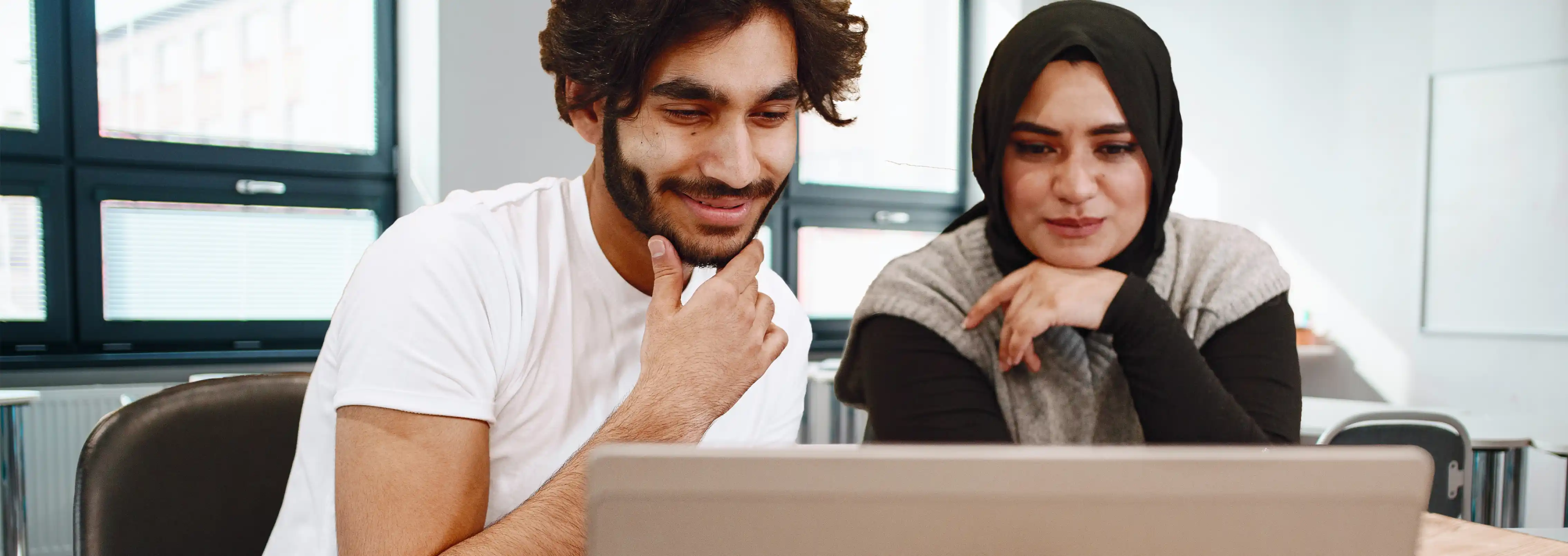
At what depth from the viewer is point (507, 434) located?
97cm

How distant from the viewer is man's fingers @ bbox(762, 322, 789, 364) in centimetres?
100

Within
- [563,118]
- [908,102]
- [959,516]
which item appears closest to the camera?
[959,516]

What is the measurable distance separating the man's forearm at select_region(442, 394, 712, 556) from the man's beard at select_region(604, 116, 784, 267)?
0.78 ft

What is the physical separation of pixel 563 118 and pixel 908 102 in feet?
12.1

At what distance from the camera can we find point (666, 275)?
1.00 metres

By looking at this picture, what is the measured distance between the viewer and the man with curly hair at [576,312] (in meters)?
0.83

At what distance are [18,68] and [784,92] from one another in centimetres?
296

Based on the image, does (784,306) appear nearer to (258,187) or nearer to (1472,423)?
(1472,423)

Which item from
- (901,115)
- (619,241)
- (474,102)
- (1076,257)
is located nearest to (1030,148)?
(1076,257)

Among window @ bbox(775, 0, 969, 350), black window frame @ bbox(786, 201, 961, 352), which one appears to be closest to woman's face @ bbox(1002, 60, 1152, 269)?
black window frame @ bbox(786, 201, 961, 352)

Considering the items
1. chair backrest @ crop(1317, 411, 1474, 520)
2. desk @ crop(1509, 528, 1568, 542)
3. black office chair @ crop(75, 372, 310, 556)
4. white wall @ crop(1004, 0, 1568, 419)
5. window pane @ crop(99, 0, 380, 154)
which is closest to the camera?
black office chair @ crop(75, 372, 310, 556)

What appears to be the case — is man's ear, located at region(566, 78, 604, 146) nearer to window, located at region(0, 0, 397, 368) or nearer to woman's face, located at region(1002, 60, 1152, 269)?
woman's face, located at region(1002, 60, 1152, 269)

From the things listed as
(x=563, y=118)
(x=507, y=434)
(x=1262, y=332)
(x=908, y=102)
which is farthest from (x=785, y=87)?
(x=908, y=102)

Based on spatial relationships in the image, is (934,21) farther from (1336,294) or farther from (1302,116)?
(1336,294)
